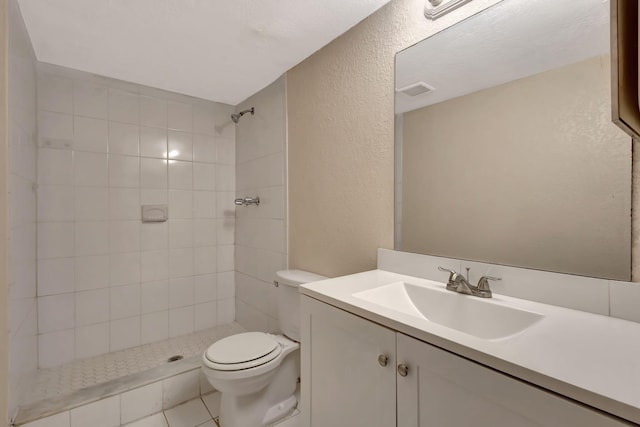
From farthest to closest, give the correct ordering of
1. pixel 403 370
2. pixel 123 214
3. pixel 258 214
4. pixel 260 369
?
1. pixel 258 214
2. pixel 123 214
3. pixel 260 369
4. pixel 403 370

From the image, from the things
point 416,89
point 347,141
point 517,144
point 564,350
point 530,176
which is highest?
point 416,89

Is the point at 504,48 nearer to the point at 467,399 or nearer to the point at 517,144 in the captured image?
the point at 517,144

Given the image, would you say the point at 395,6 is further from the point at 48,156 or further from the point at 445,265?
the point at 48,156

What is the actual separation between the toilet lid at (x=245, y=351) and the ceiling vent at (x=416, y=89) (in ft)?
4.65

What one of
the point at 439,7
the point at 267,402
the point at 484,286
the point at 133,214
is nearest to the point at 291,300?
the point at 267,402

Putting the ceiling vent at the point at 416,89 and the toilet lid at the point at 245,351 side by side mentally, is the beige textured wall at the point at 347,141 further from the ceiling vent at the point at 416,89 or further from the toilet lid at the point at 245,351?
the toilet lid at the point at 245,351

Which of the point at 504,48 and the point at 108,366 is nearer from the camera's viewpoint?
the point at 504,48

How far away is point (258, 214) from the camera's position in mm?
2297

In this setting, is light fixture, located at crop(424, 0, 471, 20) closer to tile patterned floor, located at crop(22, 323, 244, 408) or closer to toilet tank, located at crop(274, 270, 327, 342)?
toilet tank, located at crop(274, 270, 327, 342)

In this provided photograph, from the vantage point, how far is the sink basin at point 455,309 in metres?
0.82

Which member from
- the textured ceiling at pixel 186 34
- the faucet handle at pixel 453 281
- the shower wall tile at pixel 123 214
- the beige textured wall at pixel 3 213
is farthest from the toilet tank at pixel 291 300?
the textured ceiling at pixel 186 34

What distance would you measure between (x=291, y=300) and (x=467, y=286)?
1021mm

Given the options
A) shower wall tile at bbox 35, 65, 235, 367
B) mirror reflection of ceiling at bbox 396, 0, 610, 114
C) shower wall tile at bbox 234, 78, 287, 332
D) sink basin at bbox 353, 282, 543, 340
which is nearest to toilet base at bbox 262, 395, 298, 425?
shower wall tile at bbox 234, 78, 287, 332

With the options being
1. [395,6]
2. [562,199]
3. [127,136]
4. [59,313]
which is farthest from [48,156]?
[562,199]
